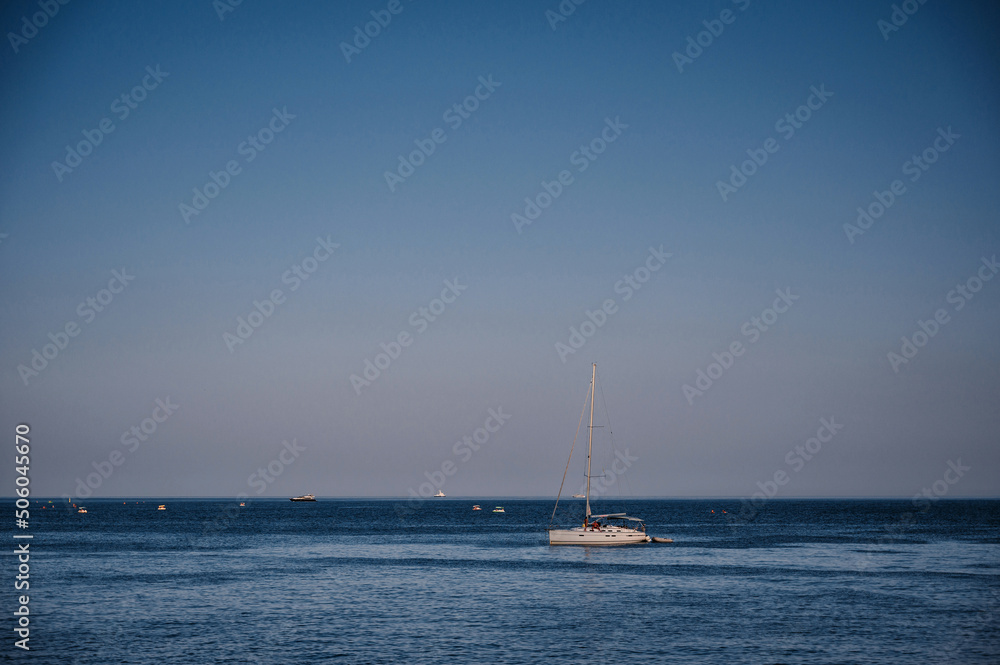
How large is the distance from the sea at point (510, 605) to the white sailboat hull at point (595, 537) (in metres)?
1.56

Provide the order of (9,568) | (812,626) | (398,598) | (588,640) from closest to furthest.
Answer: (588,640) < (812,626) < (398,598) < (9,568)

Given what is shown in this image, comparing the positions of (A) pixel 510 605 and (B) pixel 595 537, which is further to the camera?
(B) pixel 595 537

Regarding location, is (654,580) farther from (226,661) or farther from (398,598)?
(226,661)

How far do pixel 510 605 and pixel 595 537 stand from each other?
4484 cm

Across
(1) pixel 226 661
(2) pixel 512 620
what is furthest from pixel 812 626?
(1) pixel 226 661

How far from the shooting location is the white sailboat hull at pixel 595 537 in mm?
99375

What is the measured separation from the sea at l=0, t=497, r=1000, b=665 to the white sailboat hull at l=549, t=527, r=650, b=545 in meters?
1.56

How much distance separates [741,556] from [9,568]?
68.8m

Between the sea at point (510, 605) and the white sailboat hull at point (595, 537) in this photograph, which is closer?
the sea at point (510, 605)

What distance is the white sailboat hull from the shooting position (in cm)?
9938

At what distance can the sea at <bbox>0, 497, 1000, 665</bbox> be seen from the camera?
4259 cm

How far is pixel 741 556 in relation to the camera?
90.6 metres

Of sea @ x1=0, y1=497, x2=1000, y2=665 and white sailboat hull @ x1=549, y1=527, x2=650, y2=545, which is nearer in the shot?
sea @ x1=0, y1=497, x2=1000, y2=665

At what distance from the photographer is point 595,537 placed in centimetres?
9956
